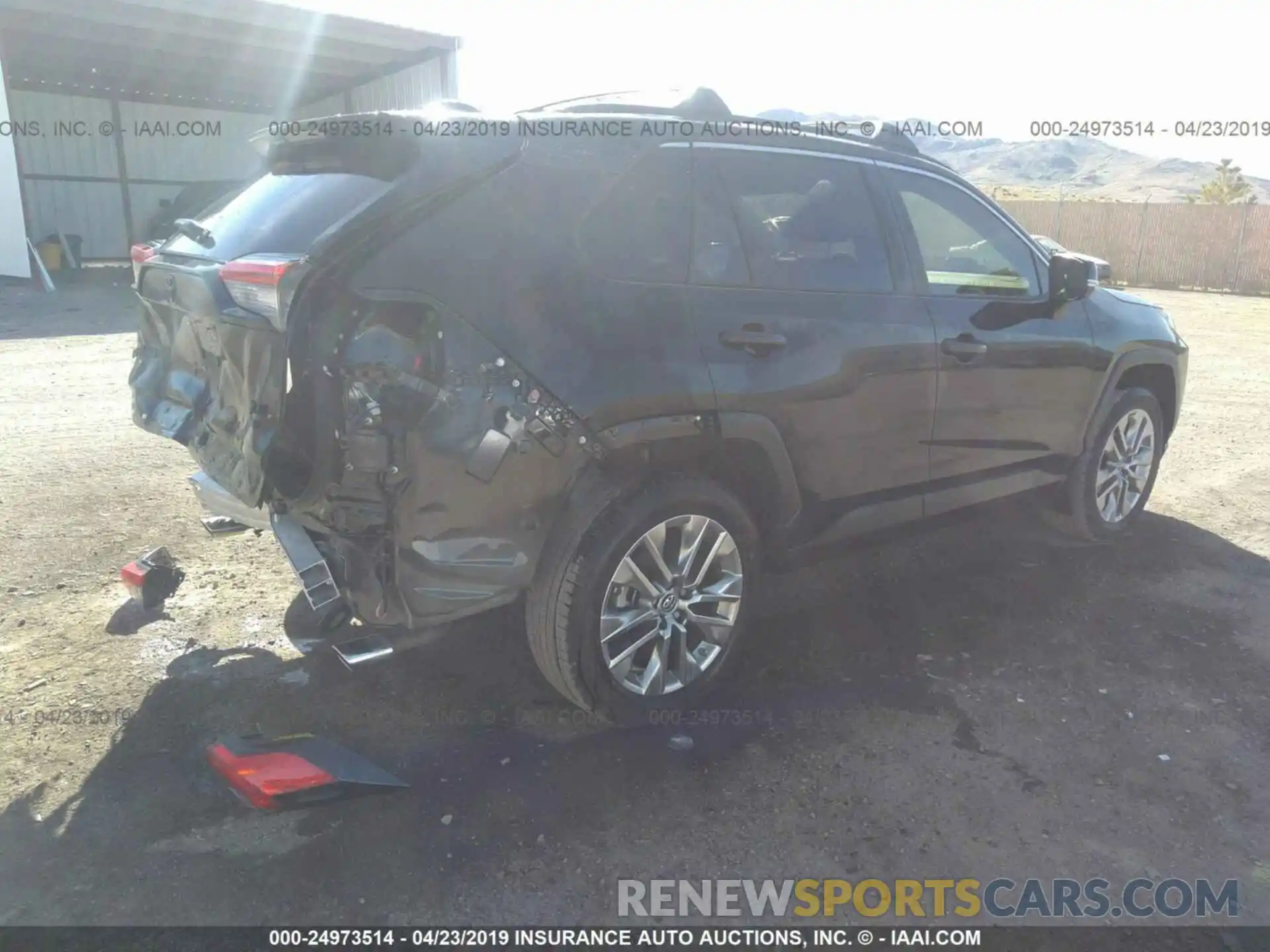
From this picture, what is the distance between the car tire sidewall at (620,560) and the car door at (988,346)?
1.09 meters

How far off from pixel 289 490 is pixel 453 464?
0.53 meters

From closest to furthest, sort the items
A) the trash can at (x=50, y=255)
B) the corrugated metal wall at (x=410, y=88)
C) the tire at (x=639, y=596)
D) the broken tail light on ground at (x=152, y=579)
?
the tire at (x=639, y=596) → the broken tail light on ground at (x=152, y=579) → the corrugated metal wall at (x=410, y=88) → the trash can at (x=50, y=255)

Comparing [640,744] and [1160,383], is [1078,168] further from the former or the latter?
[640,744]

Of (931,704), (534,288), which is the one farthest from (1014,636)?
(534,288)

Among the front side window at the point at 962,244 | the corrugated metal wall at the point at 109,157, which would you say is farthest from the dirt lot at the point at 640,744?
the corrugated metal wall at the point at 109,157

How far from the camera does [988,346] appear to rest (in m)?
3.96

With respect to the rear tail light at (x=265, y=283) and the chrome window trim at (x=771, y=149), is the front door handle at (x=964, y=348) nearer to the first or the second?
the chrome window trim at (x=771, y=149)

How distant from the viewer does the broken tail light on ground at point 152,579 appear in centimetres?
378

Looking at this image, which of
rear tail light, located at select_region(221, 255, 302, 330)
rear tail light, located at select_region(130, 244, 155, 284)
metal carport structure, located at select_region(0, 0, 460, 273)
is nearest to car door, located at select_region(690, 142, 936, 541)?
rear tail light, located at select_region(221, 255, 302, 330)

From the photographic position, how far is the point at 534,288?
275 centimetres

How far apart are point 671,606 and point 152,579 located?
7.19 feet

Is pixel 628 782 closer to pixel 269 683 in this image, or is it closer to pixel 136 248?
pixel 269 683

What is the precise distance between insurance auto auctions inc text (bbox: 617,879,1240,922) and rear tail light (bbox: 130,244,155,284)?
2761mm

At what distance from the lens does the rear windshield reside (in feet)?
8.99
